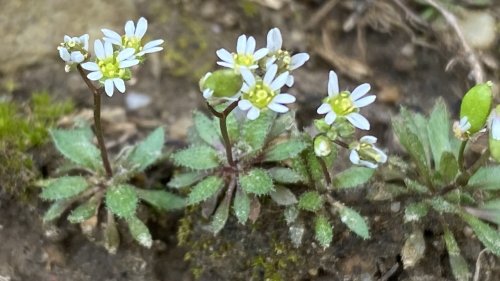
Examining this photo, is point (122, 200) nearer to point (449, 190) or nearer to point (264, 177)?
point (264, 177)

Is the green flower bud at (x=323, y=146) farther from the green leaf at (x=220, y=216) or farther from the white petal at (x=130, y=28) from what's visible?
the white petal at (x=130, y=28)

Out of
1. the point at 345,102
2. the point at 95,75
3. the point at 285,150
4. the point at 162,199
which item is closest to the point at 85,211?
the point at 162,199

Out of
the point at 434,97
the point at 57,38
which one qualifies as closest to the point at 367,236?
the point at 434,97

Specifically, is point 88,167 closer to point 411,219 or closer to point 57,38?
point 57,38

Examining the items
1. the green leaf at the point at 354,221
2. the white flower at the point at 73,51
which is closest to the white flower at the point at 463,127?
the green leaf at the point at 354,221

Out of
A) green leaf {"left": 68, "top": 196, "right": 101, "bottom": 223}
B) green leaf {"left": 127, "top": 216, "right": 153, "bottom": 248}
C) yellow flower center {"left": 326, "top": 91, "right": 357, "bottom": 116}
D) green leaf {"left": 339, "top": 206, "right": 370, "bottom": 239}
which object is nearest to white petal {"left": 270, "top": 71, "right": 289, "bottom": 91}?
yellow flower center {"left": 326, "top": 91, "right": 357, "bottom": 116}

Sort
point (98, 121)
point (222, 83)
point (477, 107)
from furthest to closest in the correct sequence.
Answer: point (98, 121)
point (477, 107)
point (222, 83)
